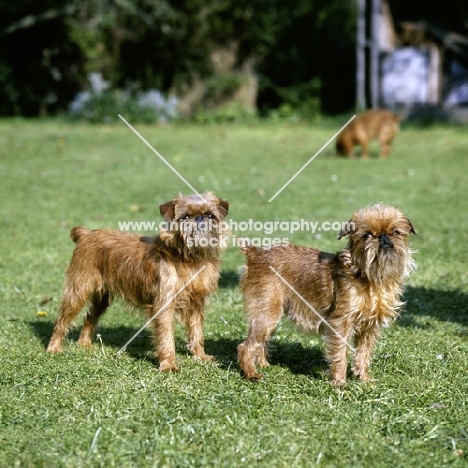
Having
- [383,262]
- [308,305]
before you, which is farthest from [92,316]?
[383,262]

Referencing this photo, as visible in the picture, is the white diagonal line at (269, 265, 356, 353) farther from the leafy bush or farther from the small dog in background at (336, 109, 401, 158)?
the leafy bush

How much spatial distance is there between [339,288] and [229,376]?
3.44 ft

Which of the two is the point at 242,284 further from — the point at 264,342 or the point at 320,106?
the point at 320,106

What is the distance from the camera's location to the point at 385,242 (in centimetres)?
507

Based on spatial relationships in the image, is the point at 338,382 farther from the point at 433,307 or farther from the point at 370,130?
the point at 370,130

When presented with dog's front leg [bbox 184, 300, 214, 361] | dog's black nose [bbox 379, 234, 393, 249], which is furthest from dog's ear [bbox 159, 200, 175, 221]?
dog's black nose [bbox 379, 234, 393, 249]

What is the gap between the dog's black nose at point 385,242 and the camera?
5.06m

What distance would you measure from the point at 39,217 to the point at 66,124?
14.4m

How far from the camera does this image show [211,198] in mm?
5969

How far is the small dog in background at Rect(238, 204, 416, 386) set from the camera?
16.8 ft

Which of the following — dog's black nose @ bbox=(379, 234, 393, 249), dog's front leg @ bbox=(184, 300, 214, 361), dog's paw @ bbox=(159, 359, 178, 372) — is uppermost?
dog's black nose @ bbox=(379, 234, 393, 249)

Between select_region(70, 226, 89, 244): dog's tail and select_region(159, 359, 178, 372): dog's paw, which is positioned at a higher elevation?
select_region(70, 226, 89, 244): dog's tail

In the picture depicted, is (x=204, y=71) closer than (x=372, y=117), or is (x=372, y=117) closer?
(x=372, y=117)

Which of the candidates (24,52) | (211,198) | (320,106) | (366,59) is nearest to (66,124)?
(24,52)
